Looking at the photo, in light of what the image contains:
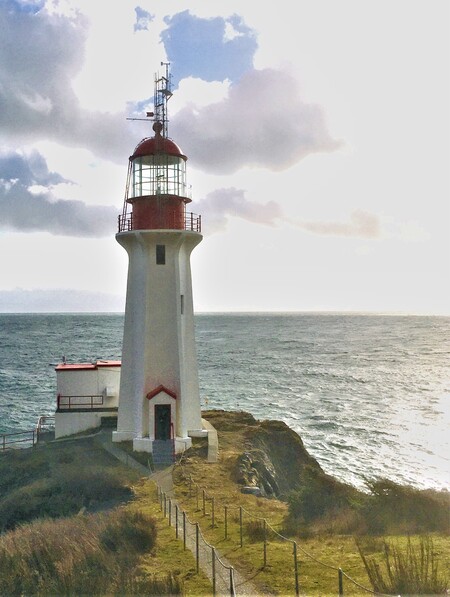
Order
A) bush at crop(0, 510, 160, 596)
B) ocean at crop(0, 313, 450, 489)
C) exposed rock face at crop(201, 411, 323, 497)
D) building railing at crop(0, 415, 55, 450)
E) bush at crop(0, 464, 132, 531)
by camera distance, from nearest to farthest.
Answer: bush at crop(0, 510, 160, 596), bush at crop(0, 464, 132, 531), exposed rock face at crop(201, 411, 323, 497), building railing at crop(0, 415, 55, 450), ocean at crop(0, 313, 450, 489)

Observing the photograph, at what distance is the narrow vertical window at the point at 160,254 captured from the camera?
21531 mm

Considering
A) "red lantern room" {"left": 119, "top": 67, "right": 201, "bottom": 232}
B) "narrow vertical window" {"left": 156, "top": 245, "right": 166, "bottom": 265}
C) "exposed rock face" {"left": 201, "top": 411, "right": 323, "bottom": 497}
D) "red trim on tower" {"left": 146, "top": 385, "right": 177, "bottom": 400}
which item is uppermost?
"red lantern room" {"left": 119, "top": 67, "right": 201, "bottom": 232}

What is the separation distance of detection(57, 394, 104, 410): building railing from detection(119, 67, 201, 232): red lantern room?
7894 millimetres

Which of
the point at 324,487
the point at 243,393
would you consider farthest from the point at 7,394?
the point at 324,487

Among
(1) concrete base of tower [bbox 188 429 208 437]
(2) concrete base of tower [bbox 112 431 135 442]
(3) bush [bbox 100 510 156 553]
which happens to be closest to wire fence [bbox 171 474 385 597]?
(3) bush [bbox 100 510 156 553]

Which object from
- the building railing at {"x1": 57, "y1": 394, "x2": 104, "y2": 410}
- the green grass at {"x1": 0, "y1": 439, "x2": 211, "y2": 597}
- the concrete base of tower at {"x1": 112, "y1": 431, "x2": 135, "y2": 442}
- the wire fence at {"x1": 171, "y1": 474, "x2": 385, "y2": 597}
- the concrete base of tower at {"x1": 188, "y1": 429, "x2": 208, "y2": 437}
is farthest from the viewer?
the building railing at {"x1": 57, "y1": 394, "x2": 104, "y2": 410}

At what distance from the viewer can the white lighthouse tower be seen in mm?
21219

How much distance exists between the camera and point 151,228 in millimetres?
21203

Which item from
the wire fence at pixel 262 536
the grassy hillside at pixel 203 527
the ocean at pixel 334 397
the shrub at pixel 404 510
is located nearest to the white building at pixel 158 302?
the grassy hillside at pixel 203 527

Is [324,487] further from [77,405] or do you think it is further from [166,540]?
[77,405]

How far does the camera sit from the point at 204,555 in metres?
11.1

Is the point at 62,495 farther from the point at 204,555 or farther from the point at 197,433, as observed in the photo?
the point at 204,555

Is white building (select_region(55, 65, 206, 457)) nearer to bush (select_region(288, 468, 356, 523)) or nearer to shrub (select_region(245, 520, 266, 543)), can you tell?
bush (select_region(288, 468, 356, 523))

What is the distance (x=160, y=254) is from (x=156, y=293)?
1.48m
